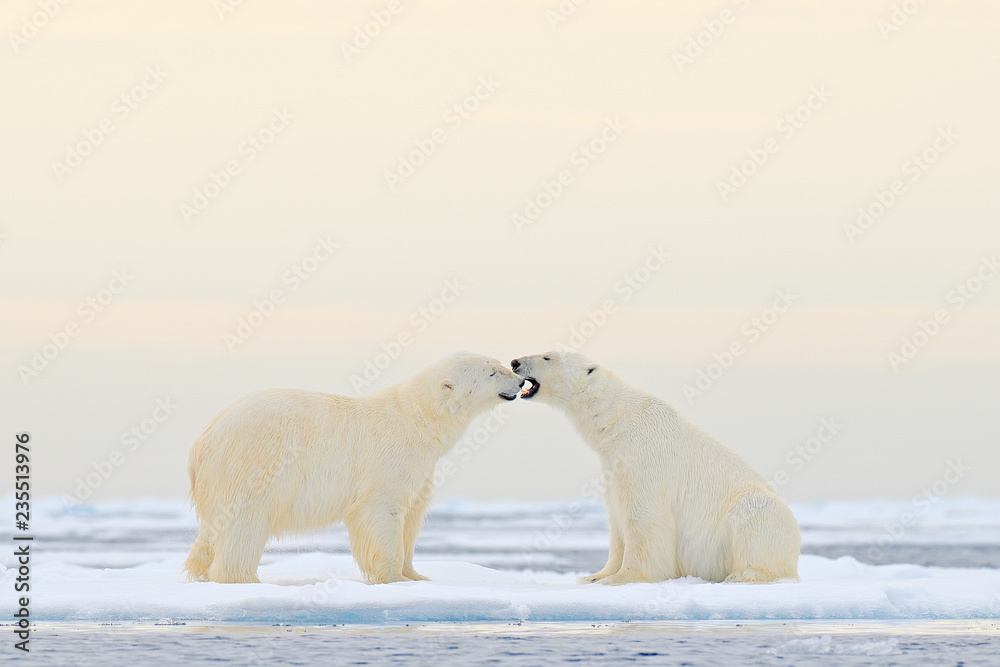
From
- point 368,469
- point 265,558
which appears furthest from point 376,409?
point 265,558

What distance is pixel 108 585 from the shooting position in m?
9.41

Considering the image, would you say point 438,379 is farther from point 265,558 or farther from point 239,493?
point 265,558

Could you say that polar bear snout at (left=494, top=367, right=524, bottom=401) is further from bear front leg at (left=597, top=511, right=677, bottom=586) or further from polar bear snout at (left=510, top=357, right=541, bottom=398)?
bear front leg at (left=597, top=511, right=677, bottom=586)

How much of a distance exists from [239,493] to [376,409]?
138cm

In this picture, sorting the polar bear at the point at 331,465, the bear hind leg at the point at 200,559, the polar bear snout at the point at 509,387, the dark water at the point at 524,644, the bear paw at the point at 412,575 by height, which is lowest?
the dark water at the point at 524,644

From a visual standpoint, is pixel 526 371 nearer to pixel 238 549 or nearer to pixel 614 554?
pixel 614 554

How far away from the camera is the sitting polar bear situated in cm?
952

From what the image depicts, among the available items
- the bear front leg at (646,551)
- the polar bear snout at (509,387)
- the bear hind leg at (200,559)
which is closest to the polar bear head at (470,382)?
the polar bear snout at (509,387)

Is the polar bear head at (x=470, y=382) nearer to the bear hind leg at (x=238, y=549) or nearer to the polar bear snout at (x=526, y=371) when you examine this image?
the polar bear snout at (x=526, y=371)

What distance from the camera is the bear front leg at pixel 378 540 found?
9.33m

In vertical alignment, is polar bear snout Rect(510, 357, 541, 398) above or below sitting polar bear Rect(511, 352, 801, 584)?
above

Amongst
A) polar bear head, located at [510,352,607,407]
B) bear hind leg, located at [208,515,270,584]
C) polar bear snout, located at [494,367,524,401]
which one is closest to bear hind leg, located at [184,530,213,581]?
bear hind leg, located at [208,515,270,584]

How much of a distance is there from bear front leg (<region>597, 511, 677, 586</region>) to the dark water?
113cm

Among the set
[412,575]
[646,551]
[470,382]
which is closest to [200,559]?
[412,575]
